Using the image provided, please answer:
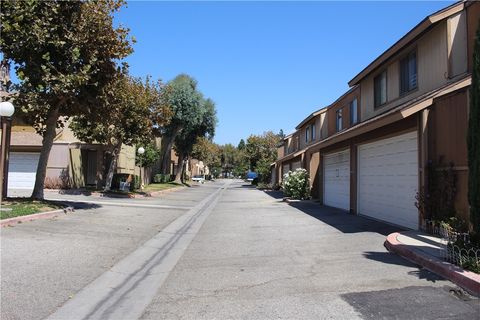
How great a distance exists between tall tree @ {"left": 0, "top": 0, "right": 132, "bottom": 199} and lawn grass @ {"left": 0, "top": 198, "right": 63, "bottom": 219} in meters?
1.20

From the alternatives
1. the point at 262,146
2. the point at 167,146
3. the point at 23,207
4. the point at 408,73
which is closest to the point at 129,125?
the point at 23,207

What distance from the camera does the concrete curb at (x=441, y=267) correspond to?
654 centimetres

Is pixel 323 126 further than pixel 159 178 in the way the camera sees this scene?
No

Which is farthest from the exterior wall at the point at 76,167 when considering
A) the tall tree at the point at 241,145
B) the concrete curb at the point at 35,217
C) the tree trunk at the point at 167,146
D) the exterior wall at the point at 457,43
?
the tall tree at the point at 241,145

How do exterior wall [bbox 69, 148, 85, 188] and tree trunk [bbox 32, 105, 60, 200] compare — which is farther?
exterior wall [bbox 69, 148, 85, 188]

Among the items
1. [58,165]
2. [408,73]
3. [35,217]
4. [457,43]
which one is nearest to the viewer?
[457,43]

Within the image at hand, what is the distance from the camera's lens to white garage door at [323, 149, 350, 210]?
20359 mm

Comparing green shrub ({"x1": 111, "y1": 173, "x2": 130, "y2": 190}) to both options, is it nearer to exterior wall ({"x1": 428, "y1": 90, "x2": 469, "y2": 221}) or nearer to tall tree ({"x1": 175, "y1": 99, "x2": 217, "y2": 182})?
tall tree ({"x1": 175, "y1": 99, "x2": 217, "y2": 182})

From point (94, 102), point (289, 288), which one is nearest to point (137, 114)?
point (94, 102)

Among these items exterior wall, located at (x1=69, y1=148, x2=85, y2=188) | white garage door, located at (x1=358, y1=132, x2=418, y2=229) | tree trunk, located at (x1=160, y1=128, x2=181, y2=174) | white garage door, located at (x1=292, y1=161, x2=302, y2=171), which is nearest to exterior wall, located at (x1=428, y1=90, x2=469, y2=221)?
white garage door, located at (x1=358, y1=132, x2=418, y2=229)

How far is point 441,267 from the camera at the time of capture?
753 centimetres

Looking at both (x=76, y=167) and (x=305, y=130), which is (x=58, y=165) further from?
(x=305, y=130)

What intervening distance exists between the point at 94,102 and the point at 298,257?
1009 cm

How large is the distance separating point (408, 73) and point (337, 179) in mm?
7695
